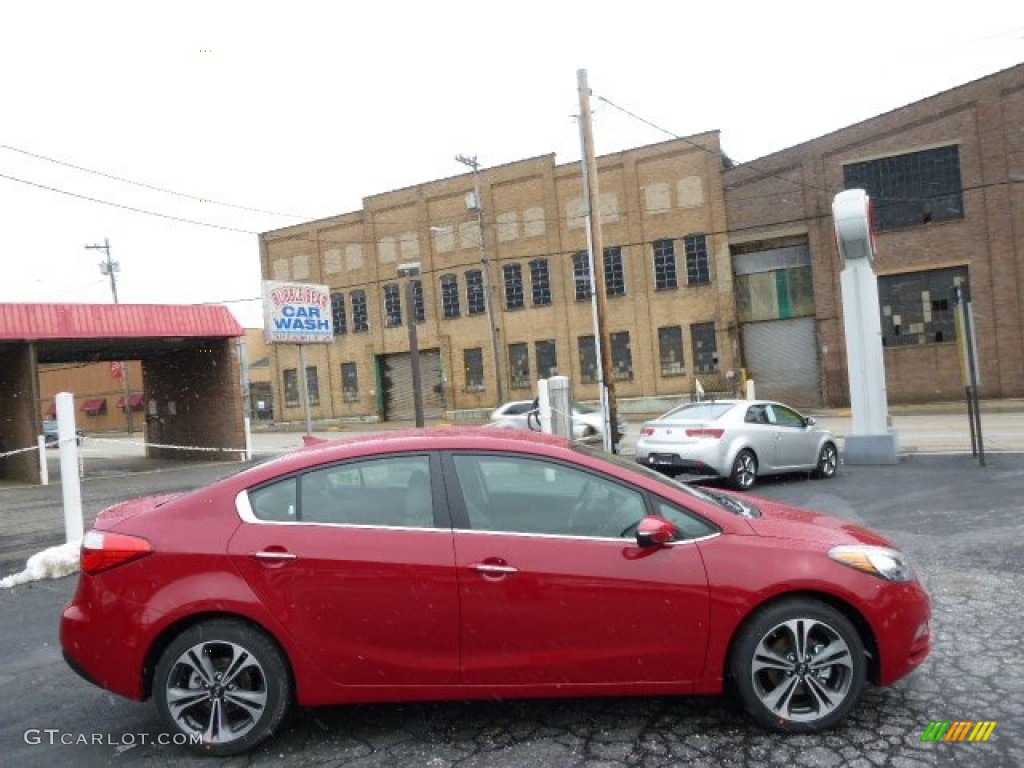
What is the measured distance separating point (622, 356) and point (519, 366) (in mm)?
5260

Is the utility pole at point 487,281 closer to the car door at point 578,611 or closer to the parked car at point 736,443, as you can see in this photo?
the parked car at point 736,443

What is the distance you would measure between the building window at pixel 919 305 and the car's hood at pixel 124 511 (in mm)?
29668

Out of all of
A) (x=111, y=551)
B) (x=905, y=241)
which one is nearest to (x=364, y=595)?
(x=111, y=551)

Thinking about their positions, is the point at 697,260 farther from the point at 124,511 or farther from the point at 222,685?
the point at 222,685

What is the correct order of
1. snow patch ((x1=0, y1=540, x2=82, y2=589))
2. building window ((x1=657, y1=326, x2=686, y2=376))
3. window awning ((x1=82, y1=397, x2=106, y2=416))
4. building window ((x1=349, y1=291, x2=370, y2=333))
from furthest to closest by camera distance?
window awning ((x1=82, y1=397, x2=106, y2=416)) → building window ((x1=349, y1=291, x2=370, y2=333)) → building window ((x1=657, y1=326, x2=686, y2=376)) → snow patch ((x1=0, y1=540, x2=82, y2=589))

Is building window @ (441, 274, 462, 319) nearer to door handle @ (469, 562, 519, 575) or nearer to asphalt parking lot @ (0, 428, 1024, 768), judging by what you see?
asphalt parking lot @ (0, 428, 1024, 768)

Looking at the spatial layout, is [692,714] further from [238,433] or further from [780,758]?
[238,433]

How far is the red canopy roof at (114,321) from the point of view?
1873 centimetres

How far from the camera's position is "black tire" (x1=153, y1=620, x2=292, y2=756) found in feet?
11.8

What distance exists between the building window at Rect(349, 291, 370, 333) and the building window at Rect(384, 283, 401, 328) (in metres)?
1.31

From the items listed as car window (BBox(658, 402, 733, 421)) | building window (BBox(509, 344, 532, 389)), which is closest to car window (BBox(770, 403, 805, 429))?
car window (BBox(658, 402, 733, 421))

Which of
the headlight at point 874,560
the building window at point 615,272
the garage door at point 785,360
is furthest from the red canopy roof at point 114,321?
the garage door at point 785,360

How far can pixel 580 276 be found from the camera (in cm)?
3650

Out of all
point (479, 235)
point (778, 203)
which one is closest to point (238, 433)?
point (479, 235)
